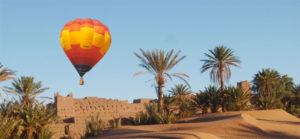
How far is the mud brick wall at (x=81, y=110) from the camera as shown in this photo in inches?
1321

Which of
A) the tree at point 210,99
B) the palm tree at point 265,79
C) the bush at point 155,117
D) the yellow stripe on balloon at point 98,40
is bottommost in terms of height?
the bush at point 155,117

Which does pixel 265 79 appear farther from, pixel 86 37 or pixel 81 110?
pixel 86 37

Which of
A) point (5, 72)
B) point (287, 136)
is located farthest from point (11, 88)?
point (287, 136)

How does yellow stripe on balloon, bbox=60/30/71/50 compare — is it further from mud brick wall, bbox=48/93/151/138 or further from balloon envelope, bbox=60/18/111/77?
mud brick wall, bbox=48/93/151/138

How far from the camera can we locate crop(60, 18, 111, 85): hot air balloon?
25125 mm

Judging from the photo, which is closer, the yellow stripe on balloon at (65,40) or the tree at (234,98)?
the yellow stripe on balloon at (65,40)

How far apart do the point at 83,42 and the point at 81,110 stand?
12.7 meters

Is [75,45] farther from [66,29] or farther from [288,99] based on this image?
[288,99]

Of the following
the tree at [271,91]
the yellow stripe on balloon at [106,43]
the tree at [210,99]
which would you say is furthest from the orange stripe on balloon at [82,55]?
the tree at [271,91]

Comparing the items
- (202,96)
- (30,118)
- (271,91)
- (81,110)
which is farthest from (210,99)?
(271,91)

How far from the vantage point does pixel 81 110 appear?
36156mm

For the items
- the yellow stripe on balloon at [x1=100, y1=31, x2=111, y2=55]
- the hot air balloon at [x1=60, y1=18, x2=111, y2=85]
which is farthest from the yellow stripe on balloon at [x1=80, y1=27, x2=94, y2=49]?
the yellow stripe on balloon at [x1=100, y1=31, x2=111, y2=55]

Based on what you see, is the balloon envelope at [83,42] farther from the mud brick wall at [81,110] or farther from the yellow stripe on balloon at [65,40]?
the mud brick wall at [81,110]

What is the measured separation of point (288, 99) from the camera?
50438 mm
